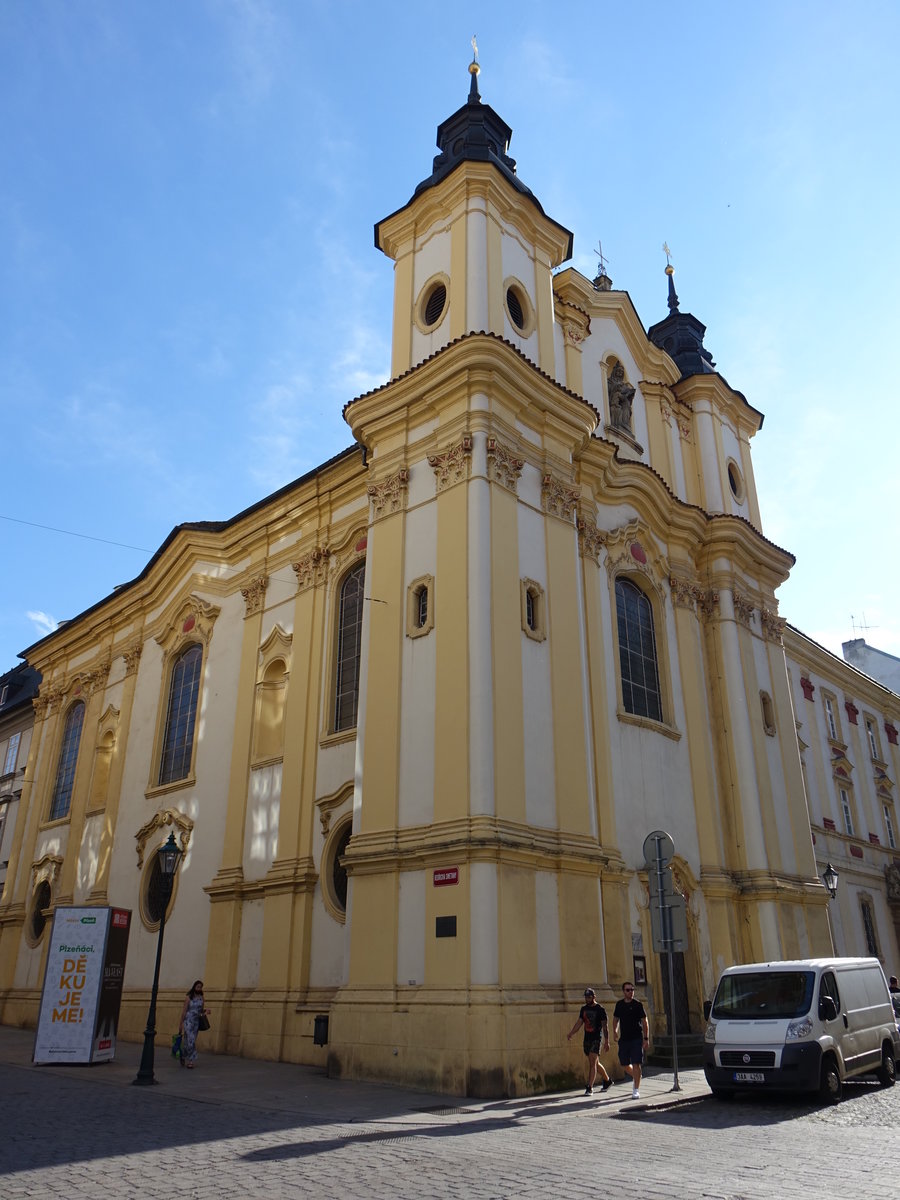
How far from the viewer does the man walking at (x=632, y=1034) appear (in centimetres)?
1293

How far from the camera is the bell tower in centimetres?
1941

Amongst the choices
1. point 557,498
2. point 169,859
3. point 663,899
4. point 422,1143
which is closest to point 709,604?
point 557,498

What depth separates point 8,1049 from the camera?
20312 millimetres

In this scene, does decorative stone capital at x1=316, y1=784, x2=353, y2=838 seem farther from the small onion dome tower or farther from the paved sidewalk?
the small onion dome tower

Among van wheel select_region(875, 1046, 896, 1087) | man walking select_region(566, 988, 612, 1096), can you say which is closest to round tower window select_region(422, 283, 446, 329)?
man walking select_region(566, 988, 612, 1096)

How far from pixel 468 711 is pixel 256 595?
32.8ft

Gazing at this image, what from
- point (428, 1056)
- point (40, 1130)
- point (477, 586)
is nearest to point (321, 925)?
point (428, 1056)

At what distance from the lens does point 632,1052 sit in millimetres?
13000

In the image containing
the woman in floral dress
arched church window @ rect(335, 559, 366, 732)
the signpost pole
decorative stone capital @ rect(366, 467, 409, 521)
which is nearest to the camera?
the signpost pole

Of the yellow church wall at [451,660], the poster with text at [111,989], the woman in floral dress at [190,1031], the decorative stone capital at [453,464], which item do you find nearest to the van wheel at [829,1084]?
the yellow church wall at [451,660]

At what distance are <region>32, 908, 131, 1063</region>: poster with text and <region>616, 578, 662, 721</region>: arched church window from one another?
11123 millimetres

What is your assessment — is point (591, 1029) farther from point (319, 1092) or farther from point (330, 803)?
point (330, 803)

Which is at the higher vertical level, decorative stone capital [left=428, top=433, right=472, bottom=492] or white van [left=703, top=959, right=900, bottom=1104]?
decorative stone capital [left=428, top=433, right=472, bottom=492]

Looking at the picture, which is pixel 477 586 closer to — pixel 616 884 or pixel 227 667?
pixel 616 884
